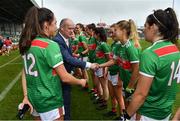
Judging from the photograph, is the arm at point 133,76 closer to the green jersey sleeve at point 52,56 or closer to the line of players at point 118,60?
the line of players at point 118,60

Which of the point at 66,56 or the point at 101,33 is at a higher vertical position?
the point at 66,56

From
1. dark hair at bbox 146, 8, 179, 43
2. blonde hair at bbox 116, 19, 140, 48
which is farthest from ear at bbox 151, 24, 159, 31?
blonde hair at bbox 116, 19, 140, 48

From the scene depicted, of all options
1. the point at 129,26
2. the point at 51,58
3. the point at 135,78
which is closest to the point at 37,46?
the point at 51,58

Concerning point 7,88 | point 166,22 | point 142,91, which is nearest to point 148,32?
point 166,22

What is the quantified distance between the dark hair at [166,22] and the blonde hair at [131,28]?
232 cm

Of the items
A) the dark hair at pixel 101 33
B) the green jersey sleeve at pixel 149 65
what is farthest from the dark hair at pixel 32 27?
the dark hair at pixel 101 33

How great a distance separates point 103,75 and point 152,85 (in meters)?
6.01

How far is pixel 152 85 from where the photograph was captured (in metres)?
3.67

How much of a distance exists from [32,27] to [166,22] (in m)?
1.40

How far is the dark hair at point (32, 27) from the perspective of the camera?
13.4 ft

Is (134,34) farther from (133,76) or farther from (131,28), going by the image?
(133,76)

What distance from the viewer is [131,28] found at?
21.0 ft

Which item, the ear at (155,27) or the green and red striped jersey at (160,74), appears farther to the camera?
the ear at (155,27)

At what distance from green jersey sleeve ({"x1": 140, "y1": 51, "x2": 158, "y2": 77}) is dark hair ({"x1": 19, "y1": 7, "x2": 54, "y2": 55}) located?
119 cm
